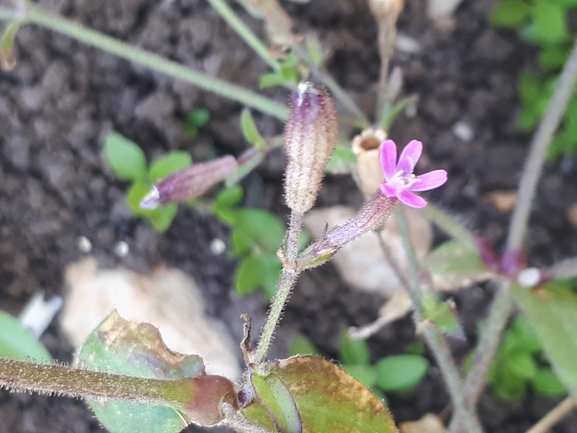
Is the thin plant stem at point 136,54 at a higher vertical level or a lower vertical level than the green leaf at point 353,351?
higher

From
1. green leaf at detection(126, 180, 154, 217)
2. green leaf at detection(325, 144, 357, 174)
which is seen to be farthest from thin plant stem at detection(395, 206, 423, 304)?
green leaf at detection(126, 180, 154, 217)

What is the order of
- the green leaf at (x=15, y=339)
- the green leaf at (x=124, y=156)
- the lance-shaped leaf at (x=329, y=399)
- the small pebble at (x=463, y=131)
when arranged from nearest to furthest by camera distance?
the lance-shaped leaf at (x=329, y=399) → the green leaf at (x=15, y=339) → the green leaf at (x=124, y=156) → the small pebble at (x=463, y=131)

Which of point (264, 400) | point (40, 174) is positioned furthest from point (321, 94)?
point (40, 174)

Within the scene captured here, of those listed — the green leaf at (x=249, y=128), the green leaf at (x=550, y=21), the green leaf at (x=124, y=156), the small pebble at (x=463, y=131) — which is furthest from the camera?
the small pebble at (x=463, y=131)

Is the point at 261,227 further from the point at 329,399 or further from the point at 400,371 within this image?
the point at 329,399

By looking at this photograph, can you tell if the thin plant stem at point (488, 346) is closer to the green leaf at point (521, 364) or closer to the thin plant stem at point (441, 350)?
the thin plant stem at point (441, 350)

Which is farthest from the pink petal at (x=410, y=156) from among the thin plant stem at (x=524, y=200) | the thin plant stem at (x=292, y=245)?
the thin plant stem at (x=524, y=200)

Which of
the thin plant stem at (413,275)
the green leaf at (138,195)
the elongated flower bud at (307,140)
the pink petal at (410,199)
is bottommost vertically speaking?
the pink petal at (410,199)

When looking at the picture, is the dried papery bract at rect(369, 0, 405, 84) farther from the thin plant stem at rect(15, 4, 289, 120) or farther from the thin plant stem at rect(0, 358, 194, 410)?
the thin plant stem at rect(0, 358, 194, 410)
